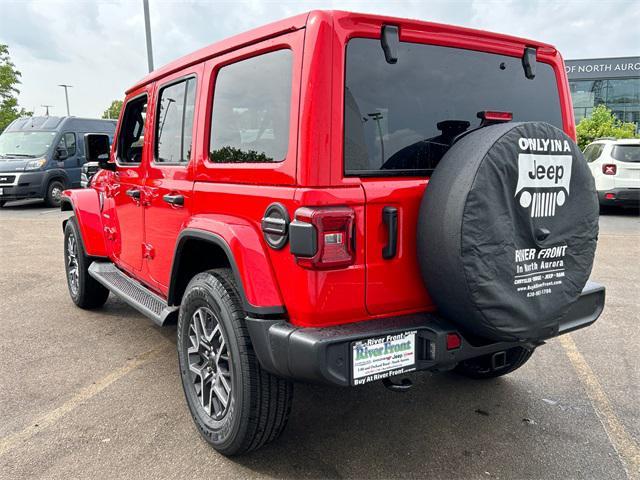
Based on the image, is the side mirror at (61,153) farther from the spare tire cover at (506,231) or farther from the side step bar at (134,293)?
the spare tire cover at (506,231)

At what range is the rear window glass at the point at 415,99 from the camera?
2184 millimetres

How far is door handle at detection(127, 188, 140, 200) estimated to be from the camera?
142 inches

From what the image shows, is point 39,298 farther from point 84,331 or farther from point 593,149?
point 593,149

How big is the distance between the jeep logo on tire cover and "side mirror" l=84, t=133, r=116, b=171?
3.36 m

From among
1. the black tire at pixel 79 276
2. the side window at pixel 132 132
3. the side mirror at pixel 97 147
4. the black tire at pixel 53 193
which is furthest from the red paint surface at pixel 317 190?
the black tire at pixel 53 193

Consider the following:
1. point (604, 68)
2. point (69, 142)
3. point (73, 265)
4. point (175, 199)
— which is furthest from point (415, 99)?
point (604, 68)

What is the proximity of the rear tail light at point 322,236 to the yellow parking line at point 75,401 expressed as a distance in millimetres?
1855

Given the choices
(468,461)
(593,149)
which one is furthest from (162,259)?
(593,149)

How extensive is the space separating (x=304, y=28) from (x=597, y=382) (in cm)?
289

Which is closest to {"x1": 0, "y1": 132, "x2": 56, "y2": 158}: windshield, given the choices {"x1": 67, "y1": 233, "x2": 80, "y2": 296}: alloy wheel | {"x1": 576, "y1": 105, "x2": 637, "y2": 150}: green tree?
{"x1": 67, "y1": 233, "x2": 80, "y2": 296}: alloy wheel

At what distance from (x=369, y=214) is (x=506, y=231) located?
0.55 m

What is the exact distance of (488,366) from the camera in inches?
122

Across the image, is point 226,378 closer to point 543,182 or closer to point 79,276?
point 543,182

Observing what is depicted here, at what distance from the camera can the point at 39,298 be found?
5.38 meters
